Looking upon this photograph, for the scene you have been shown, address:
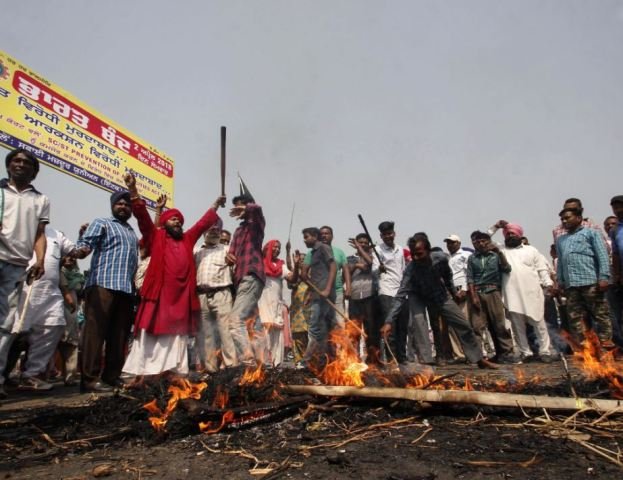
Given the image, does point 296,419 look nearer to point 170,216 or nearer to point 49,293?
point 170,216

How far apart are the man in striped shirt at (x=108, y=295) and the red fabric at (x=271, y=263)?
3.16 meters

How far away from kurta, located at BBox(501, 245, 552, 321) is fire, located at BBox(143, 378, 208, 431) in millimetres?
5749

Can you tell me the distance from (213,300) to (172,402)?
130 inches

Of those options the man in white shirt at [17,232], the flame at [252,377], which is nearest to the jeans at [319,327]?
the flame at [252,377]

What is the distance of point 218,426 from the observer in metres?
2.81

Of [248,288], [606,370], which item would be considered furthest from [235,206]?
[606,370]

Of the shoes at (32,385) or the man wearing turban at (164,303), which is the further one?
the shoes at (32,385)

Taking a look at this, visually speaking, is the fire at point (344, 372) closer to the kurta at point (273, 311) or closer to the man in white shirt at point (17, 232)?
the man in white shirt at point (17, 232)

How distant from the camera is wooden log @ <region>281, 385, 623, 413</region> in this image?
107 inches

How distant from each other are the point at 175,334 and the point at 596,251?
5995mm

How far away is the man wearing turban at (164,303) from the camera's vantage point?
16.6ft

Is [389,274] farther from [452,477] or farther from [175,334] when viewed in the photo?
[452,477]

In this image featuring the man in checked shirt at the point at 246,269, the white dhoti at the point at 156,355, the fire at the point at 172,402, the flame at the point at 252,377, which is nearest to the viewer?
the fire at the point at 172,402

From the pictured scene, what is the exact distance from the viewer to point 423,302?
20.9 feet
